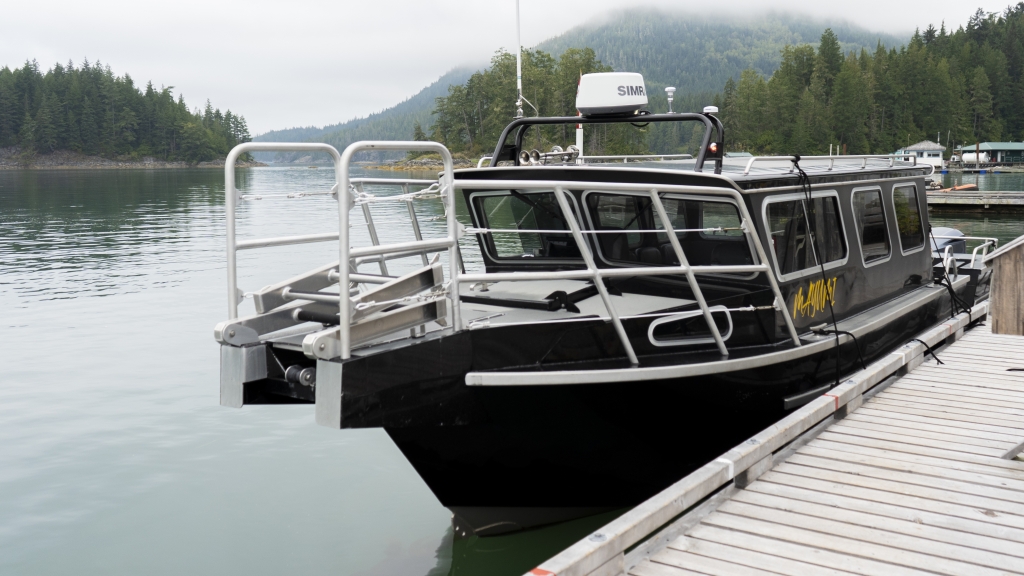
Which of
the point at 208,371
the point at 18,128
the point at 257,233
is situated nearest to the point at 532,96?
the point at 257,233

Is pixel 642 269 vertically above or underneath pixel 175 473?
above

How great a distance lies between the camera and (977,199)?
113ft

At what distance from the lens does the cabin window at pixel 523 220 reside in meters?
6.83

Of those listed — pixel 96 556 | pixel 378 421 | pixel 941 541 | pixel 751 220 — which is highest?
pixel 751 220

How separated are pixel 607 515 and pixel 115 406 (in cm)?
673

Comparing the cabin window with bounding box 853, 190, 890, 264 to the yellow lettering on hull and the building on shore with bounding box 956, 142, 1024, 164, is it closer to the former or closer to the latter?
the yellow lettering on hull

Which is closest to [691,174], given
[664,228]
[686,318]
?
[664,228]

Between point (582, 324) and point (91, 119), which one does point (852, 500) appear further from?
point (91, 119)

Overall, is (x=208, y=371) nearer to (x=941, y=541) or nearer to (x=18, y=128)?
(x=941, y=541)

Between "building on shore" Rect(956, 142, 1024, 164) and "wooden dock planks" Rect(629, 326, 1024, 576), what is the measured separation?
133 metres

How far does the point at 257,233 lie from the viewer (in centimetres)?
2891

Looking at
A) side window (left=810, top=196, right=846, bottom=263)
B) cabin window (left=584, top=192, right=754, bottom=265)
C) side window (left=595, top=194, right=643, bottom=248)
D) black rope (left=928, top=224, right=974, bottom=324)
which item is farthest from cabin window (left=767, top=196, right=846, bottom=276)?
black rope (left=928, top=224, right=974, bottom=324)

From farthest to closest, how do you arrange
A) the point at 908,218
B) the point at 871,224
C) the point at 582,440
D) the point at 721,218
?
the point at 908,218 < the point at 871,224 < the point at 721,218 < the point at 582,440

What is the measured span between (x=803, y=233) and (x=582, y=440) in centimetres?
256
